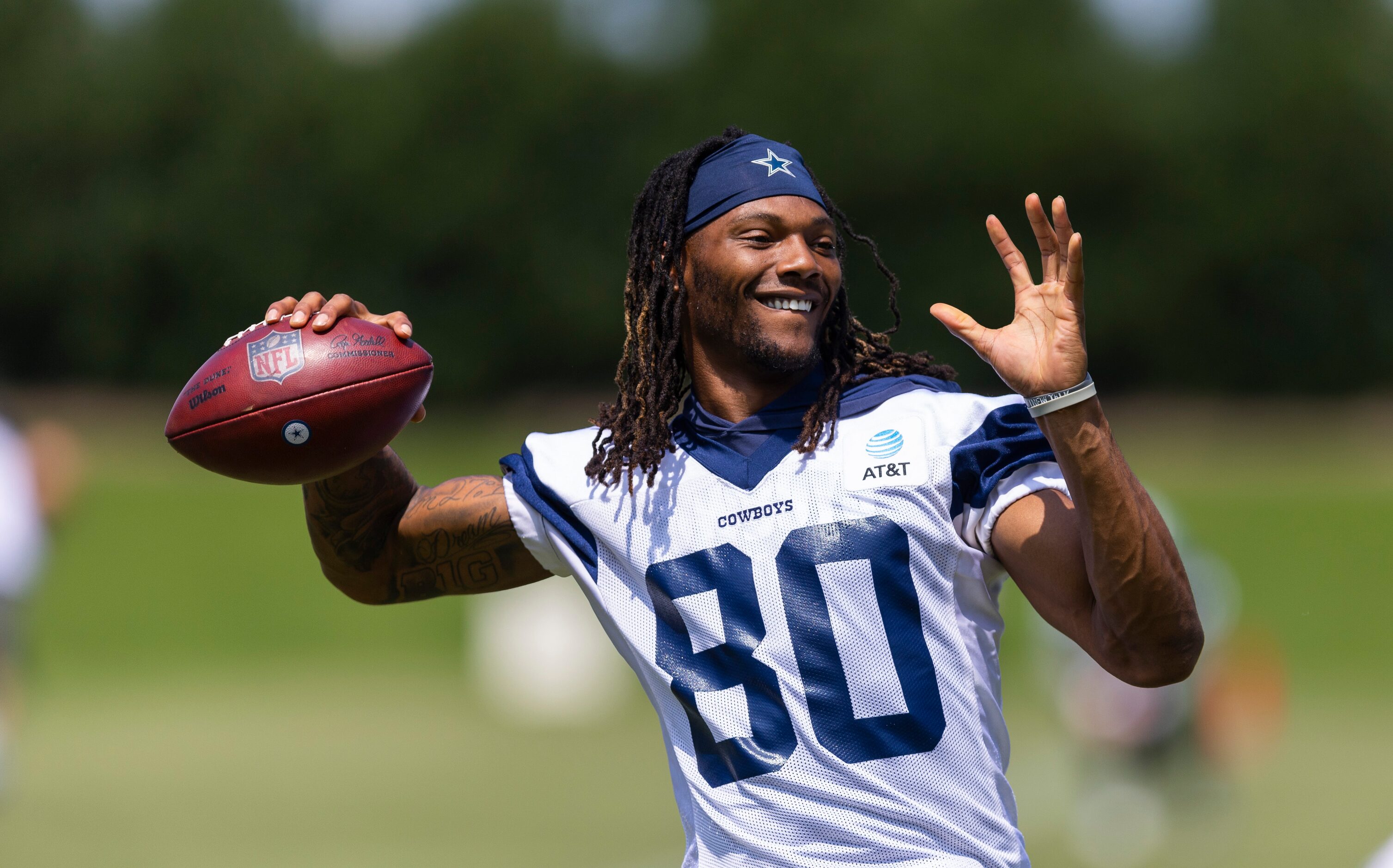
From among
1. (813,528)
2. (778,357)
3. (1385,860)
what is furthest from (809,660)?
(1385,860)

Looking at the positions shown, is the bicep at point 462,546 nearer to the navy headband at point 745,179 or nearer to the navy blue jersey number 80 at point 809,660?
the navy blue jersey number 80 at point 809,660

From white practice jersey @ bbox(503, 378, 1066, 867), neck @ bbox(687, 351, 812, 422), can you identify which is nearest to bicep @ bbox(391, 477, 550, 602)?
white practice jersey @ bbox(503, 378, 1066, 867)

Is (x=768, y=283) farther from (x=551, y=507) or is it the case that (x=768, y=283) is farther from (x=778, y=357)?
(x=551, y=507)

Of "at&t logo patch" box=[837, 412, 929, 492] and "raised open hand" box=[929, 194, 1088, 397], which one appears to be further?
"at&t logo patch" box=[837, 412, 929, 492]

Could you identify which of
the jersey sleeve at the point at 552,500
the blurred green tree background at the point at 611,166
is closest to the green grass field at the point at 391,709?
the blurred green tree background at the point at 611,166

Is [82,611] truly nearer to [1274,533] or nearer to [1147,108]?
[1274,533]

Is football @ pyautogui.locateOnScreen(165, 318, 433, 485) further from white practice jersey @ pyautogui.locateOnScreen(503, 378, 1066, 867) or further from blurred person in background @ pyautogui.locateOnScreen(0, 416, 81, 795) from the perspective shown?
blurred person in background @ pyautogui.locateOnScreen(0, 416, 81, 795)

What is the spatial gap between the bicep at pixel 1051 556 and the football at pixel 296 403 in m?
1.19

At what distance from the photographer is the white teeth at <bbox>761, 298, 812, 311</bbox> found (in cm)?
281

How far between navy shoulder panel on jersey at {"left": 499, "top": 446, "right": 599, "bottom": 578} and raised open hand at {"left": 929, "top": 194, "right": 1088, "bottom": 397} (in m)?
0.80

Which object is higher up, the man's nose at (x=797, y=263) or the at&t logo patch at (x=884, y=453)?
the man's nose at (x=797, y=263)

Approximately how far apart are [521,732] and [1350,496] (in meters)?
8.40

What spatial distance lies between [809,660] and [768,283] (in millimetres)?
682

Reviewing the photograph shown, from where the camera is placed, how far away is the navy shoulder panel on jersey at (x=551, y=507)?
2.90 metres
